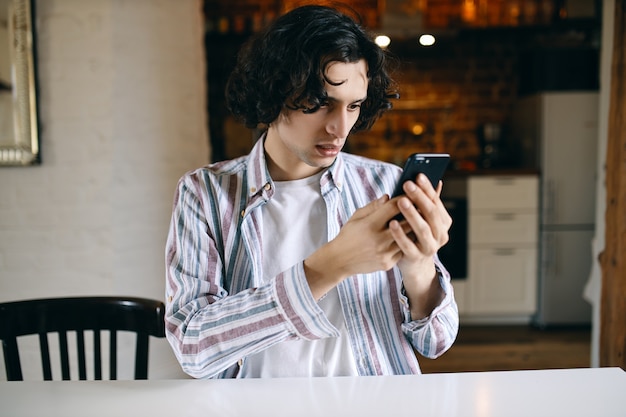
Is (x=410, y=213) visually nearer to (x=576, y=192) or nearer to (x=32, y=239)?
(x=32, y=239)

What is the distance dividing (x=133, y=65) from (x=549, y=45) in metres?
2.93

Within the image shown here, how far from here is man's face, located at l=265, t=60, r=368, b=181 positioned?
1011 mm

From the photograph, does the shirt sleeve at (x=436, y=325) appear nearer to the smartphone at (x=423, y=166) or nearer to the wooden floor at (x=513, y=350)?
the smartphone at (x=423, y=166)

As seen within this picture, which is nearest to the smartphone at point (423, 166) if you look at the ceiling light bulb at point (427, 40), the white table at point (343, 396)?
the white table at point (343, 396)

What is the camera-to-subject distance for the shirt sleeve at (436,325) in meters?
1.06

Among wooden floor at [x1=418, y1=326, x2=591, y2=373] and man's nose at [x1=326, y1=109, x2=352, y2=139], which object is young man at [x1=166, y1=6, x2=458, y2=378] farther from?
wooden floor at [x1=418, y1=326, x2=591, y2=373]

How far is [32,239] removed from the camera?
2201 mm

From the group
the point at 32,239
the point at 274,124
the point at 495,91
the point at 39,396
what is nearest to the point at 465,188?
the point at 495,91

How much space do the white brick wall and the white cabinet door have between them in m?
2.23

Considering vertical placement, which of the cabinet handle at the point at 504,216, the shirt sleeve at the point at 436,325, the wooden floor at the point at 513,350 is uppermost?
the shirt sleeve at the point at 436,325

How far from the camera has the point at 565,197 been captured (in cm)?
371

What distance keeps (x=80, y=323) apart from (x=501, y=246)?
122 inches

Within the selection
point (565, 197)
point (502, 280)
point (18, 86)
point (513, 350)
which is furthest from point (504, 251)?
point (18, 86)

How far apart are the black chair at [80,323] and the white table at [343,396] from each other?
0.21 metres
